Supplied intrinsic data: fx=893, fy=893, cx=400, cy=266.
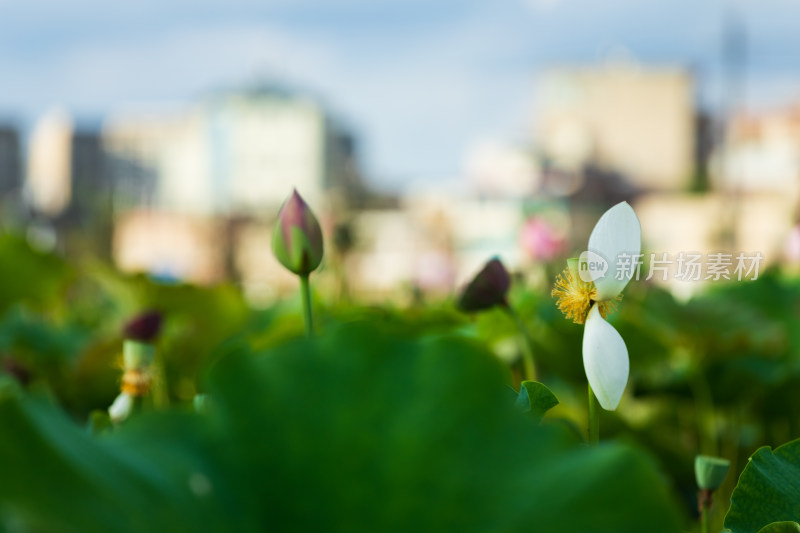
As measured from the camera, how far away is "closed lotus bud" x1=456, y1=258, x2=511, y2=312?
47 centimetres

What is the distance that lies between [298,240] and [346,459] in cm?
22

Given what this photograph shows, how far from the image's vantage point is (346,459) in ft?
0.62

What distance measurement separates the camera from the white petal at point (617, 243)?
0.93 feet

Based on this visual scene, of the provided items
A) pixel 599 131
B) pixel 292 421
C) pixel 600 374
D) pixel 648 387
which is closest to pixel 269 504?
pixel 292 421

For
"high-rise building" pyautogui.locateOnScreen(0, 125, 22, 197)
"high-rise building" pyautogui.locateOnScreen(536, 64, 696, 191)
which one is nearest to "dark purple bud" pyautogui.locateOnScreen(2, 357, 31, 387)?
"high-rise building" pyautogui.locateOnScreen(536, 64, 696, 191)

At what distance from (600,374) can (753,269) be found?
7.8 inches

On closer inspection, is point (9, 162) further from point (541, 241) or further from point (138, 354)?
point (138, 354)

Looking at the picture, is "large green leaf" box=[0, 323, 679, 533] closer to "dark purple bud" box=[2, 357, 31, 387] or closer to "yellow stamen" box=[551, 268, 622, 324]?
→ "yellow stamen" box=[551, 268, 622, 324]

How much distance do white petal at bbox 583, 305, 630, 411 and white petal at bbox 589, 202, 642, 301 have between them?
17mm

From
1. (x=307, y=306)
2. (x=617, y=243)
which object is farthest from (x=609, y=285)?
(x=307, y=306)

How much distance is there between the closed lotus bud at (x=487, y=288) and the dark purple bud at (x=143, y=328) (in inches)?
6.3

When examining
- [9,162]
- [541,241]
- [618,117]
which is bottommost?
[541,241]

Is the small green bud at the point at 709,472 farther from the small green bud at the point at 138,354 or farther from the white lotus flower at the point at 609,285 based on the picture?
the small green bud at the point at 138,354

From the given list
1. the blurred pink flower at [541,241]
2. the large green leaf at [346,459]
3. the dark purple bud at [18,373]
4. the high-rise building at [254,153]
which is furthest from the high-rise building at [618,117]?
the large green leaf at [346,459]
